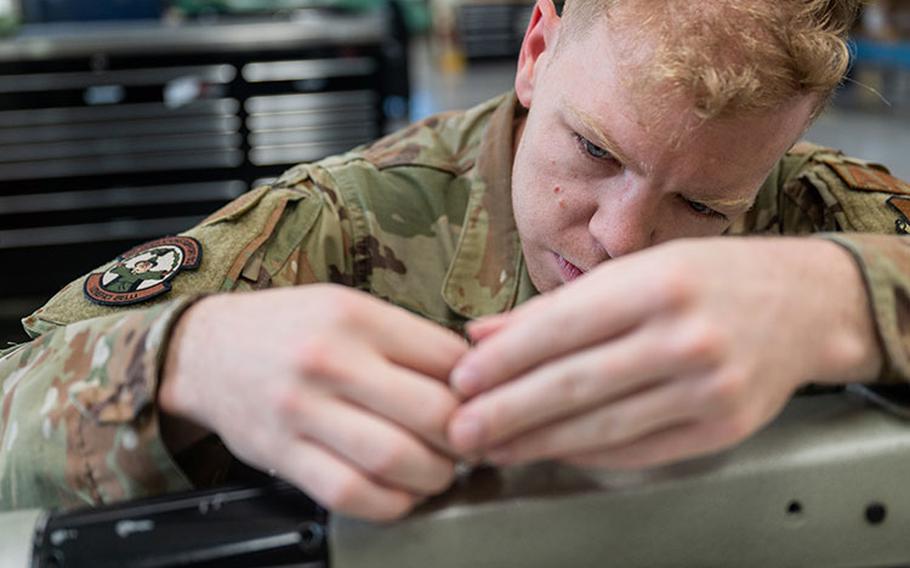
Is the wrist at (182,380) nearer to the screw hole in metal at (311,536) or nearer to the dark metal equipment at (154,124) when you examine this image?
the screw hole in metal at (311,536)

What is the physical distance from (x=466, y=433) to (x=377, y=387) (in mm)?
50

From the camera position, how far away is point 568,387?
0.44 m

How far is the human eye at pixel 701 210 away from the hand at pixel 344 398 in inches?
15.9

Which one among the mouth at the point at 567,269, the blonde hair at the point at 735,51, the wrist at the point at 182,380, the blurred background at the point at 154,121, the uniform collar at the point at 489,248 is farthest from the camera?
the blurred background at the point at 154,121

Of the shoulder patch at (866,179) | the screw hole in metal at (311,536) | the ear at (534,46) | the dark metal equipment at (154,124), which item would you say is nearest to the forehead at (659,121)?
the ear at (534,46)

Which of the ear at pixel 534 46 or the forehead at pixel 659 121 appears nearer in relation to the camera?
the forehead at pixel 659 121

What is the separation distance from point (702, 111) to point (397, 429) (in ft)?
1.32

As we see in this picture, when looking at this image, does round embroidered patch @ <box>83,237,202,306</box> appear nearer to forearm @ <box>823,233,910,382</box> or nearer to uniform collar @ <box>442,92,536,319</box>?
uniform collar @ <box>442,92,536,319</box>

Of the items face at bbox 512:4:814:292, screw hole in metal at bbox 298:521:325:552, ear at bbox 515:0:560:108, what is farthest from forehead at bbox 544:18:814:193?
screw hole in metal at bbox 298:521:325:552

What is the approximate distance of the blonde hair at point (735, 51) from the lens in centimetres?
72

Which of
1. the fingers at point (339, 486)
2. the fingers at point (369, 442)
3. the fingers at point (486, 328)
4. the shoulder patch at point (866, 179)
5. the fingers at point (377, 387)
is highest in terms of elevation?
the fingers at point (486, 328)

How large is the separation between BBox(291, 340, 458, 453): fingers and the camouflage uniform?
14cm

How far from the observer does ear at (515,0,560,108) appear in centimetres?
94

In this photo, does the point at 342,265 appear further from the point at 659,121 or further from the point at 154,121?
the point at 154,121
